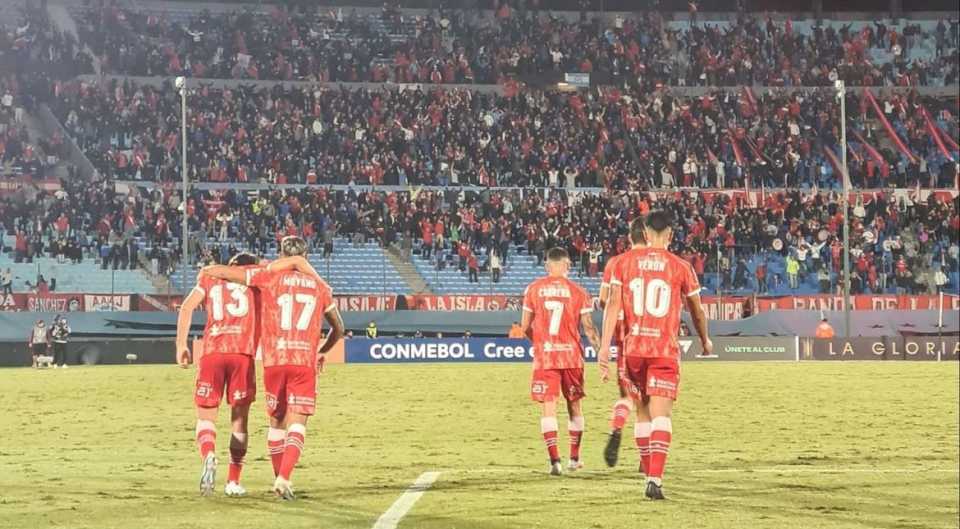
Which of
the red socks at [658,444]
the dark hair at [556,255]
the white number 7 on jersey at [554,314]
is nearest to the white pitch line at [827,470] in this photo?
the white number 7 on jersey at [554,314]

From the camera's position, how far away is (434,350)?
46.8 m

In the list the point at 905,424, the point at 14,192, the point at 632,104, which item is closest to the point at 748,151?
the point at 632,104

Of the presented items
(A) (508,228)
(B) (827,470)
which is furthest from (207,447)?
(A) (508,228)

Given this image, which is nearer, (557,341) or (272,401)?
(272,401)

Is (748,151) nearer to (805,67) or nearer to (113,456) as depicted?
(805,67)

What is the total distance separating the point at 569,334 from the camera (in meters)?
14.5

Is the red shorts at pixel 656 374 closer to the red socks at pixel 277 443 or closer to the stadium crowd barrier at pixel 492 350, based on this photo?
the red socks at pixel 277 443

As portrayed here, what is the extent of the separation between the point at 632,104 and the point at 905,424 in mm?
42129

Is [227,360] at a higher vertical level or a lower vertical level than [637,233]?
lower

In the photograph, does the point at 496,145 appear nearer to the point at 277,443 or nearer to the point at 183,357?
the point at 183,357

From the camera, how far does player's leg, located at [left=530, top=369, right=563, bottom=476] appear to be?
14172 mm

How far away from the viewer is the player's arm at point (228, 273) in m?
11.6

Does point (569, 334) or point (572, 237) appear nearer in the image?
point (569, 334)

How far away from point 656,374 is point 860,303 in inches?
1642
